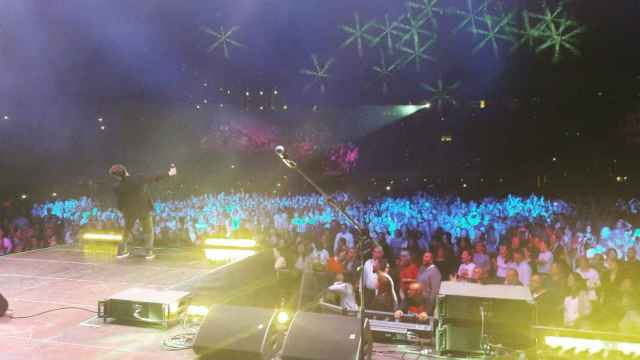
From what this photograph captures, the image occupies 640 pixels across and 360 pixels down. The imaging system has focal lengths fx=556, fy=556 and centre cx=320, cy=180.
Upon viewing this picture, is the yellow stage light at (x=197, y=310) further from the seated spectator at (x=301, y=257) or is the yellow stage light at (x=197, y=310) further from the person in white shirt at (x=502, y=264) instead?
the person in white shirt at (x=502, y=264)

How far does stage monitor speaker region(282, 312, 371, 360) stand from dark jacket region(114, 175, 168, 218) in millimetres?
3096

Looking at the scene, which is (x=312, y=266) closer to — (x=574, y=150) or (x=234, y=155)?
(x=234, y=155)

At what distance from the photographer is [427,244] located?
8430 millimetres

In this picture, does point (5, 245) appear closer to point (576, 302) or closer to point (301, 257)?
point (301, 257)

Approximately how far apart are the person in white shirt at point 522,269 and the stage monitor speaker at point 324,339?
3.48 metres

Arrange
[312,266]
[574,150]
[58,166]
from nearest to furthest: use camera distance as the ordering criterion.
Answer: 1. [312,266]
2. [58,166]
3. [574,150]

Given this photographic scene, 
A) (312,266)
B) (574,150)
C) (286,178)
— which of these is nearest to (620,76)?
(574,150)

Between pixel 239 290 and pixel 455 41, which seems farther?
pixel 455 41

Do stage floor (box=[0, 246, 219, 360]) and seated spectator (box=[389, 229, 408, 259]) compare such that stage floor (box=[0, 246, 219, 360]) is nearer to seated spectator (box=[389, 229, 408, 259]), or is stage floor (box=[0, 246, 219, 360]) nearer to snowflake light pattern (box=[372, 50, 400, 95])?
seated spectator (box=[389, 229, 408, 259])

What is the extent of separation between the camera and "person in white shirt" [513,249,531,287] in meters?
6.61

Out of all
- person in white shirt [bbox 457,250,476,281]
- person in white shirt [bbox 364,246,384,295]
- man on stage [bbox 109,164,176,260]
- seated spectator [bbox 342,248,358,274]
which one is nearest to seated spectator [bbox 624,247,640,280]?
person in white shirt [bbox 457,250,476,281]

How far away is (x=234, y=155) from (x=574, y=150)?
14458 millimetres

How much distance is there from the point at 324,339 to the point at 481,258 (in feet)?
13.4

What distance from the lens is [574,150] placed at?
23.2 m
